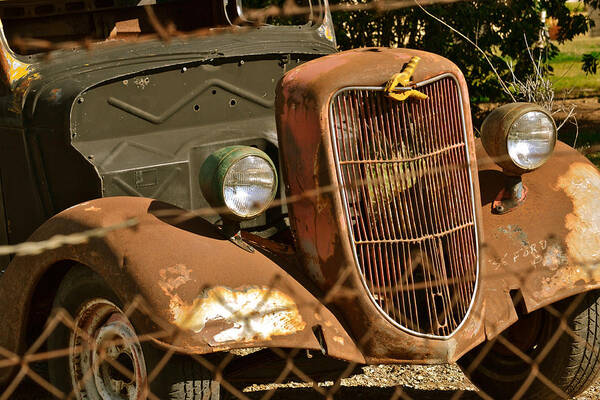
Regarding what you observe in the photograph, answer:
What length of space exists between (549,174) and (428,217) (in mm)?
758

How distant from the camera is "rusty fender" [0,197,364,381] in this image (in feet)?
9.38

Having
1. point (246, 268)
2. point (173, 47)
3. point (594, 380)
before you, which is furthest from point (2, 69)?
point (594, 380)

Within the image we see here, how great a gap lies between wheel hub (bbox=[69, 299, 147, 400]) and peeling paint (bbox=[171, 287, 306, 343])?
28cm

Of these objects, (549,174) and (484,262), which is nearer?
(484,262)

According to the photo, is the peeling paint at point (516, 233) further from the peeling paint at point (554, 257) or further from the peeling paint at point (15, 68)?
the peeling paint at point (15, 68)

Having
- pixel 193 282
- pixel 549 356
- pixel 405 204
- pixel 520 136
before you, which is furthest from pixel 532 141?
pixel 193 282

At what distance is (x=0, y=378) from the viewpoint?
3521 mm

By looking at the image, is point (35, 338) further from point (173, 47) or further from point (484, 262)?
point (484, 262)

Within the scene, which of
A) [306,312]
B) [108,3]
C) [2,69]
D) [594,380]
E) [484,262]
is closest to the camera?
[306,312]

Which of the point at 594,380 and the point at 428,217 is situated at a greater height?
the point at 428,217

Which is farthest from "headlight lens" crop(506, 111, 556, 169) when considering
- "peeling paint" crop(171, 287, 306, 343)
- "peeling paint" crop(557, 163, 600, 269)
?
"peeling paint" crop(171, 287, 306, 343)

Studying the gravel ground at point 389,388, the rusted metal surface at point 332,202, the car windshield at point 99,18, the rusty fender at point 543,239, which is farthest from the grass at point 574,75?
the rusted metal surface at point 332,202

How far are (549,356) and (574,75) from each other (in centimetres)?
1031

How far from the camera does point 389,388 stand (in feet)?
13.5
